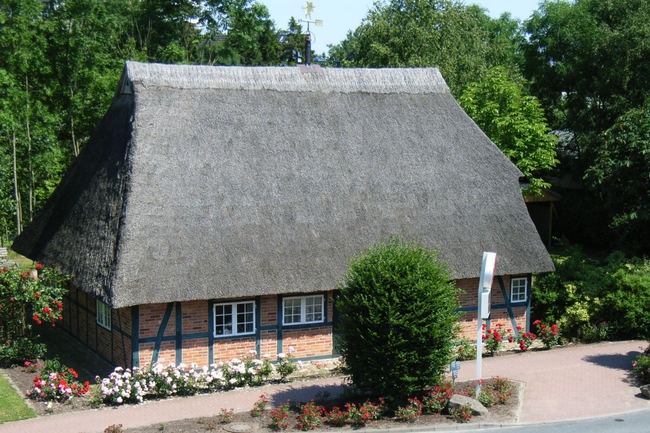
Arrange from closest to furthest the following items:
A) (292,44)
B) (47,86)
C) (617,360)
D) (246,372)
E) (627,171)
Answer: (246,372) < (617,360) < (627,171) < (47,86) < (292,44)

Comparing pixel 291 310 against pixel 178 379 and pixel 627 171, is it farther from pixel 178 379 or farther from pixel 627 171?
pixel 627 171

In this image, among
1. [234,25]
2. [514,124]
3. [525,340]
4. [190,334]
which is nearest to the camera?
[190,334]

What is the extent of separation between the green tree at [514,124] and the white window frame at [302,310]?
1189 centimetres

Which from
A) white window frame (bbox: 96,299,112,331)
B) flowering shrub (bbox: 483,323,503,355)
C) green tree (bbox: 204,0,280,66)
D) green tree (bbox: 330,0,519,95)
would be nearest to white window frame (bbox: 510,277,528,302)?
flowering shrub (bbox: 483,323,503,355)

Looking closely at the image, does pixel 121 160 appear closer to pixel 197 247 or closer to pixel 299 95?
pixel 197 247

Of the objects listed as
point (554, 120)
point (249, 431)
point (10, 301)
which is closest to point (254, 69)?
point (10, 301)

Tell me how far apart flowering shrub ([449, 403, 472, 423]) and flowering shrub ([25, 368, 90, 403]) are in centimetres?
772

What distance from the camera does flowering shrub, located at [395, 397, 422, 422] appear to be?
1557cm

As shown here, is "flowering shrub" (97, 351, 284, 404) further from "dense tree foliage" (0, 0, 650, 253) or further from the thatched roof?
"dense tree foliage" (0, 0, 650, 253)

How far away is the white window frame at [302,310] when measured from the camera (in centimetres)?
1967

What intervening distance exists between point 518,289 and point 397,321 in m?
8.27

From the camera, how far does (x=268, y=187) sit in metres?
19.9

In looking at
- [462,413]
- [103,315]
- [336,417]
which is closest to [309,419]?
[336,417]

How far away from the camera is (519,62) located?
154ft
